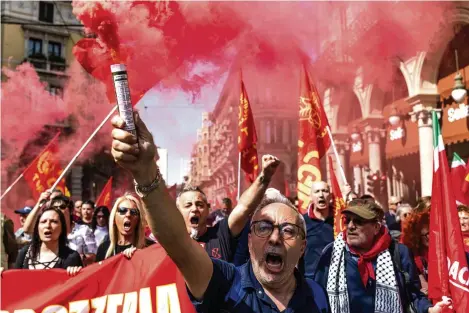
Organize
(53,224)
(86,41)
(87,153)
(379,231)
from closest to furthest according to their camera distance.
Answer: (379,231) → (53,224) → (86,41) → (87,153)

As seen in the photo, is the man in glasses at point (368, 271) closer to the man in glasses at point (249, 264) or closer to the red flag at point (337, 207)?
the man in glasses at point (249, 264)

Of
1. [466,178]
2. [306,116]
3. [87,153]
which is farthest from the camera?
[87,153]

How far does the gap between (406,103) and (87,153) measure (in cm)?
2644

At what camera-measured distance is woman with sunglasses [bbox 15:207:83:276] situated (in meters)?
3.87

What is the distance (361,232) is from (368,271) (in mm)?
278

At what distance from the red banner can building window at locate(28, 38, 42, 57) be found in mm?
36705

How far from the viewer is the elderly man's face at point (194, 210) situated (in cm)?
354

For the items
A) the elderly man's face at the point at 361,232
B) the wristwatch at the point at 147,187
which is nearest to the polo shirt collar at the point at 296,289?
the wristwatch at the point at 147,187

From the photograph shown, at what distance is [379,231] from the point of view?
11.2 ft

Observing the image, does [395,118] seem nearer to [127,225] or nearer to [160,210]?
[127,225]

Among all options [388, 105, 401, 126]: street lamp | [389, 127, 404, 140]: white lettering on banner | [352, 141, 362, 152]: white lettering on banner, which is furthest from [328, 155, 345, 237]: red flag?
[352, 141, 362, 152]: white lettering on banner

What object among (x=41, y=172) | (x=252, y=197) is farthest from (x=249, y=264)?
(x=41, y=172)

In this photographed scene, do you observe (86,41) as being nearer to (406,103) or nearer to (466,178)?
(466,178)

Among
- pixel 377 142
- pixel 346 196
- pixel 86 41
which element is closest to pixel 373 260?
pixel 346 196
